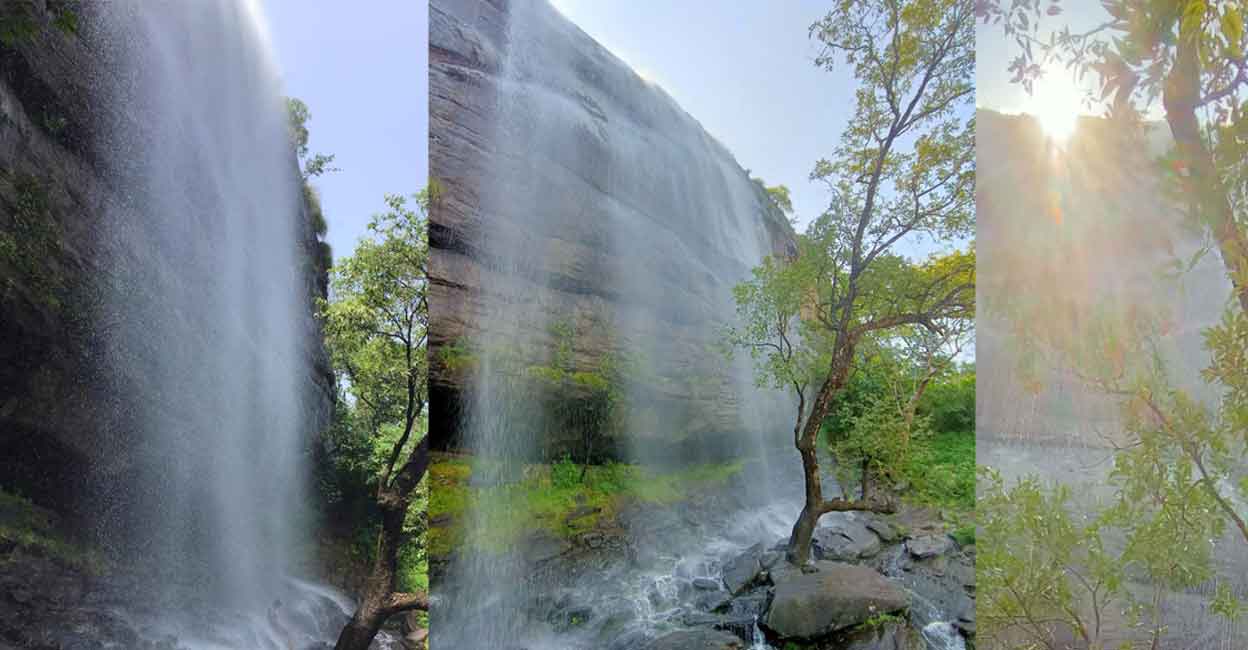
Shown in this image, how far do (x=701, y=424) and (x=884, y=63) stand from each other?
4.46 feet

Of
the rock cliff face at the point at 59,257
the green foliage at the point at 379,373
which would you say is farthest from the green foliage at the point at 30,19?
the green foliage at the point at 379,373

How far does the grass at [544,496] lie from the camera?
1.91m

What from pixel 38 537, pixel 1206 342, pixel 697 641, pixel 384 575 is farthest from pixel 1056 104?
pixel 38 537

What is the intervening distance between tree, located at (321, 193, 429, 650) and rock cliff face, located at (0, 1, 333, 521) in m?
0.50

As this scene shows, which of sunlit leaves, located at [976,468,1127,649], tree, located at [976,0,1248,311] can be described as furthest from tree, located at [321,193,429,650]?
tree, located at [976,0,1248,311]

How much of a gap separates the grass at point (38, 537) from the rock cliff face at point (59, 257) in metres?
0.04

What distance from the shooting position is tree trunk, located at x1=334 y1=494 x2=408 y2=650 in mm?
1904

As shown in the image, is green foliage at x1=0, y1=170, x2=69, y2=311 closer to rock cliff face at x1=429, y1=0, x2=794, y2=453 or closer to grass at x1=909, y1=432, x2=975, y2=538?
rock cliff face at x1=429, y1=0, x2=794, y2=453

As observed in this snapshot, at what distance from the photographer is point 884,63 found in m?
2.10

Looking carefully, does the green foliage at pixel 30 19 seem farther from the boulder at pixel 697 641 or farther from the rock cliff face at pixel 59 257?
the boulder at pixel 697 641

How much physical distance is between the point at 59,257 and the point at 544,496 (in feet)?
4.86

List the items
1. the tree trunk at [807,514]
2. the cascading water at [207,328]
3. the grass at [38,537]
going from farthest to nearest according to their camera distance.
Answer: the tree trunk at [807,514], the cascading water at [207,328], the grass at [38,537]

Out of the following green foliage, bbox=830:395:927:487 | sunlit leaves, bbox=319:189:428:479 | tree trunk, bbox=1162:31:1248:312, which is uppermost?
tree trunk, bbox=1162:31:1248:312

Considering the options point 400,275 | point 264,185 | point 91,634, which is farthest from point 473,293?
point 91,634
